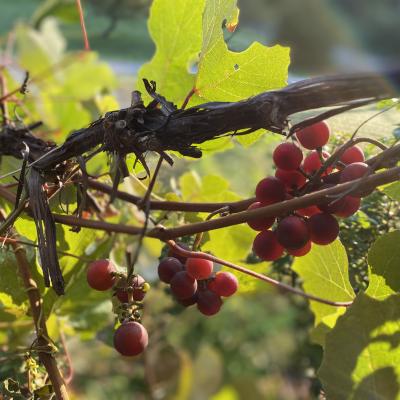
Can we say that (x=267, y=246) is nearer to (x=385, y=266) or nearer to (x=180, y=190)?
(x=385, y=266)

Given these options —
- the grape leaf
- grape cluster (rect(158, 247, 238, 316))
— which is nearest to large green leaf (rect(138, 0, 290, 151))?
grape cluster (rect(158, 247, 238, 316))

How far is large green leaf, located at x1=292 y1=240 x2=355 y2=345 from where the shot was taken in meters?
0.51

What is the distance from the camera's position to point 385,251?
457mm

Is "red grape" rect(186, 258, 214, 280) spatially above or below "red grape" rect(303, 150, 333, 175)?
below

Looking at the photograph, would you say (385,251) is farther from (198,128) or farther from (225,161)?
(225,161)

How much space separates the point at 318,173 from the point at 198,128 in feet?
0.26

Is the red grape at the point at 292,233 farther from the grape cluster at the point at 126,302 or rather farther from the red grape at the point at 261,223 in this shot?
the grape cluster at the point at 126,302

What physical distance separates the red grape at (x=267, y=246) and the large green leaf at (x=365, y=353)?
6 cm

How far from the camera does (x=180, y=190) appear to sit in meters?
0.80

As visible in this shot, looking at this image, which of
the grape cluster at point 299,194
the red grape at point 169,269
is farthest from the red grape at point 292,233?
the red grape at point 169,269

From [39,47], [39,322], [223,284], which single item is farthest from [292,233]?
[39,47]

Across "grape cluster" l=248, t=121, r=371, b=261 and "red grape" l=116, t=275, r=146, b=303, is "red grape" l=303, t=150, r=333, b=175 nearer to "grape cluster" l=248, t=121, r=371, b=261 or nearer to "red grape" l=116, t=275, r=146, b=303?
"grape cluster" l=248, t=121, r=371, b=261

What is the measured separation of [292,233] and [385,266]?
11 centimetres

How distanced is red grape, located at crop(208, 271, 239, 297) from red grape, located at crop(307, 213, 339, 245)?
116 mm
